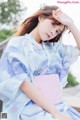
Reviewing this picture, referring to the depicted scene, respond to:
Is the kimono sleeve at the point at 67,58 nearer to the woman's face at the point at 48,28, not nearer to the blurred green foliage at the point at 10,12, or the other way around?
the woman's face at the point at 48,28

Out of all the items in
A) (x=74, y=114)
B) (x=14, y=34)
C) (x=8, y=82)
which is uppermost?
(x=14, y=34)

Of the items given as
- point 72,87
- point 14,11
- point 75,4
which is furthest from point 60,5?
point 72,87

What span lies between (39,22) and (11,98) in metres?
0.30

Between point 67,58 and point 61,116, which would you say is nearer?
point 61,116

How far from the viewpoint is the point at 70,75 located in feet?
3.87

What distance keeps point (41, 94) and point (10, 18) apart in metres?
0.31

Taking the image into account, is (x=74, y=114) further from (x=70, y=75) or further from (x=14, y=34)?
(x=14, y=34)

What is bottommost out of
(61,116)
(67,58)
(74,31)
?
(61,116)

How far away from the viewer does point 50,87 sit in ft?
3.66

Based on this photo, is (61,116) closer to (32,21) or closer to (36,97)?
(36,97)

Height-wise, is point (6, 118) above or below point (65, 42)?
below

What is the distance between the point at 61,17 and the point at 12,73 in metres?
0.28

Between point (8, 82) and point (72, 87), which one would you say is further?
point (72, 87)

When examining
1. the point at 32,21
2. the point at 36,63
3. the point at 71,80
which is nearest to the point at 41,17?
the point at 32,21
